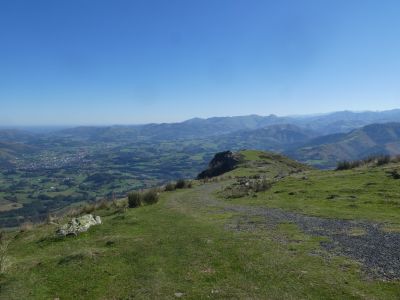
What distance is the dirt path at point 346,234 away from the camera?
595 inches

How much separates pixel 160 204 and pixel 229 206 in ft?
24.1

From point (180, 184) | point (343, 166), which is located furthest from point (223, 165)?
point (180, 184)

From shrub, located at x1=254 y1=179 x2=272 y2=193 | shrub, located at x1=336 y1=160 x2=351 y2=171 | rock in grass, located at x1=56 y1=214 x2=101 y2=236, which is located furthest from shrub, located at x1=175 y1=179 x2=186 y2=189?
rock in grass, located at x1=56 y1=214 x2=101 y2=236

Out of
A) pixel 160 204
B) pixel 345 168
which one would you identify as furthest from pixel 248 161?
pixel 160 204

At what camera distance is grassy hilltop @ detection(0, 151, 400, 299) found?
1375 cm

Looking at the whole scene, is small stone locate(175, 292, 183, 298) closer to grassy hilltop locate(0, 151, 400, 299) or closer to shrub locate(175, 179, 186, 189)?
grassy hilltop locate(0, 151, 400, 299)

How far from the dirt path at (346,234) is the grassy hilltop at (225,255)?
0.16 ft

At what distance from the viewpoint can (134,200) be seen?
122 feet

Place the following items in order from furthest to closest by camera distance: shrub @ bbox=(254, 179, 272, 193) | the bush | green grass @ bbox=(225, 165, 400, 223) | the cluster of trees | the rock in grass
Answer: the cluster of trees < shrub @ bbox=(254, 179, 272, 193) < the bush < green grass @ bbox=(225, 165, 400, 223) < the rock in grass

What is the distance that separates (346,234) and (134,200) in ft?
74.4

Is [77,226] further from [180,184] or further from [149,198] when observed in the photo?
[180,184]

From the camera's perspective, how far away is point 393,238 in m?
18.4

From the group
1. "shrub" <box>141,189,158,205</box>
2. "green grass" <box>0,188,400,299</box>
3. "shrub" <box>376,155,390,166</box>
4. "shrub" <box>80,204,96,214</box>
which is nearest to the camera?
"green grass" <box>0,188,400,299</box>

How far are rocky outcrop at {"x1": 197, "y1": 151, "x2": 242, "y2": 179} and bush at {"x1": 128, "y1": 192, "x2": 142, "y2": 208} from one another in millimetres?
44316
